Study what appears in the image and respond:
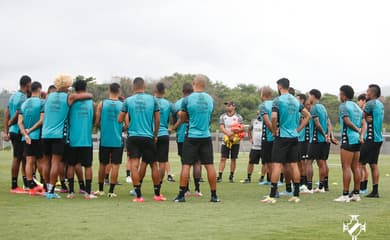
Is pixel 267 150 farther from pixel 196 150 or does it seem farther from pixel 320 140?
pixel 196 150

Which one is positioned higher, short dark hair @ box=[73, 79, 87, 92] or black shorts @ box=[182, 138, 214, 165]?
short dark hair @ box=[73, 79, 87, 92]

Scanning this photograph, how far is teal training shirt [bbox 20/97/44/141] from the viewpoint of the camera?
1323 centimetres

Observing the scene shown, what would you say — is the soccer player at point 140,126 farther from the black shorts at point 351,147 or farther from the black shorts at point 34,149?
the black shorts at point 351,147

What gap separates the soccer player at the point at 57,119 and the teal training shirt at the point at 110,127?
2.29 ft

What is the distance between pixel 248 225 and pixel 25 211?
354 centimetres

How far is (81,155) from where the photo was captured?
12.6 m

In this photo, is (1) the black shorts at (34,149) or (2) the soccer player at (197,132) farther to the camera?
(1) the black shorts at (34,149)

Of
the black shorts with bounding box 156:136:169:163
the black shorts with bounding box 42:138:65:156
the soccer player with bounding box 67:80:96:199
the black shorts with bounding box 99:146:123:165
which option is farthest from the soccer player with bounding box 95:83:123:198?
the black shorts with bounding box 42:138:65:156

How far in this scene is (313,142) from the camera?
1500cm

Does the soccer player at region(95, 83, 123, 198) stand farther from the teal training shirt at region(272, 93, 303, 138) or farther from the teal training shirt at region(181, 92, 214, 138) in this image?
the teal training shirt at region(272, 93, 303, 138)

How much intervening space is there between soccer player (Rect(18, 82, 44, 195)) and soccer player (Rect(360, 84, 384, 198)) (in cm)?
647

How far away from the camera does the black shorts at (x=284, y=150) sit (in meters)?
12.3

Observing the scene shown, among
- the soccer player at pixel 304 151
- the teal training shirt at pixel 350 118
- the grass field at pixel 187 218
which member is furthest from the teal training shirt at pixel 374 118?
the soccer player at pixel 304 151

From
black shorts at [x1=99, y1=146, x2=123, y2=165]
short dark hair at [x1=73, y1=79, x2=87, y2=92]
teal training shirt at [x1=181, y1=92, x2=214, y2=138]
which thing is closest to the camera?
teal training shirt at [x1=181, y1=92, x2=214, y2=138]
